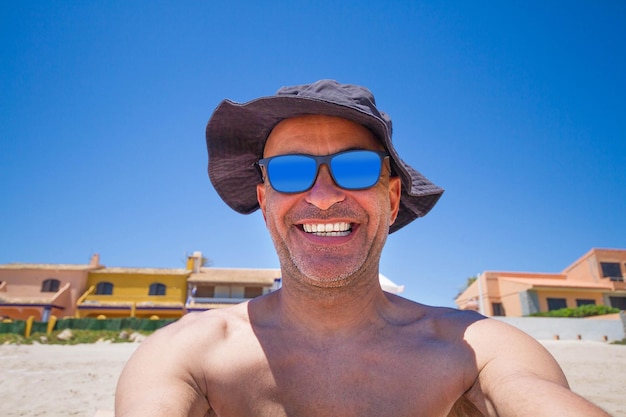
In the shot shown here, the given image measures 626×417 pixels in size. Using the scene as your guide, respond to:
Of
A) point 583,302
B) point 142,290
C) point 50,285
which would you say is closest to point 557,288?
point 583,302

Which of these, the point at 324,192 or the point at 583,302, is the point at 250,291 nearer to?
the point at 583,302

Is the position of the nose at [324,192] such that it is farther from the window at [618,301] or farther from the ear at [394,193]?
the window at [618,301]

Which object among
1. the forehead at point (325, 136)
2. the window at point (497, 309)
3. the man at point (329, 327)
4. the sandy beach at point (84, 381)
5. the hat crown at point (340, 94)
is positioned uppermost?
the hat crown at point (340, 94)

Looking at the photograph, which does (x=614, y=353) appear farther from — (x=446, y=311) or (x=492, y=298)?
(x=492, y=298)

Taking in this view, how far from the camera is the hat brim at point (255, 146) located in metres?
1.85

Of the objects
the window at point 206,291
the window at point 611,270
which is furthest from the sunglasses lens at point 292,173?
the window at point 611,270

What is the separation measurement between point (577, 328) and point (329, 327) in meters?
23.5

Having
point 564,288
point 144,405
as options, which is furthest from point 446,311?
point 564,288

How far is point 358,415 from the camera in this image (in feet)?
5.47

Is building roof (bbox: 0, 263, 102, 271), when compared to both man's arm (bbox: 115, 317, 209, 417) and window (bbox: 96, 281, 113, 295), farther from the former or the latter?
man's arm (bbox: 115, 317, 209, 417)

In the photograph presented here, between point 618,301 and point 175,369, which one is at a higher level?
point 175,369

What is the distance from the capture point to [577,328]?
20359 millimetres

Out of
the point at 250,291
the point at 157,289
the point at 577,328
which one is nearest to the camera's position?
the point at 577,328

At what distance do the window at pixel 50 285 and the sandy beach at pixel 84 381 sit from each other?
1745cm
